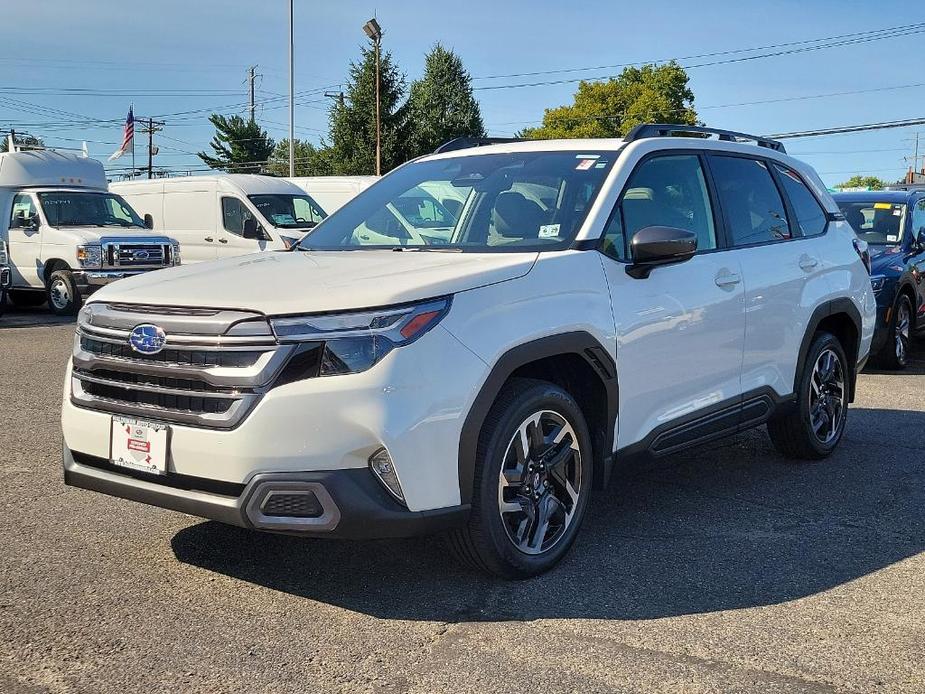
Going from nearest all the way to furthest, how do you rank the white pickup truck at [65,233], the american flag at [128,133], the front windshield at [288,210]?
1. the white pickup truck at [65,233]
2. the front windshield at [288,210]
3. the american flag at [128,133]

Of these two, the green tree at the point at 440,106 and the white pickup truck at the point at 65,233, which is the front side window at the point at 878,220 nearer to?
the white pickup truck at the point at 65,233

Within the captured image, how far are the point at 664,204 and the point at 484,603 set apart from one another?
86.7 inches

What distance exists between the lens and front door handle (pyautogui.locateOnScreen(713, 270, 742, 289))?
5.04 meters

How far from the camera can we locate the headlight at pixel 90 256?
51.1ft

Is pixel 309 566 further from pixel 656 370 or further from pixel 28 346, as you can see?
pixel 28 346

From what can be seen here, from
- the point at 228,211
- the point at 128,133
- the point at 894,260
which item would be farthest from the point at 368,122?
the point at 894,260

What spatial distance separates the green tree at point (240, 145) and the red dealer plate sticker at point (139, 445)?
65143 mm

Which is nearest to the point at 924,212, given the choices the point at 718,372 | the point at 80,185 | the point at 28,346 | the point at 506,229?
the point at 718,372

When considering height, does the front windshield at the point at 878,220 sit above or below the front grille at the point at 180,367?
above

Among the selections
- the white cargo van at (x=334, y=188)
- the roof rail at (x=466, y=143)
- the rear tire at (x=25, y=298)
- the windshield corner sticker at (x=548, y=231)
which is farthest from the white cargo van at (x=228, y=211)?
the windshield corner sticker at (x=548, y=231)

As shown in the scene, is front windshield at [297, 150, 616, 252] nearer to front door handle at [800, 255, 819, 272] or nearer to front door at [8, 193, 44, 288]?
front door handle at [800, 255, 819, 272]

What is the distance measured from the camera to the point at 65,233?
16.0 meters

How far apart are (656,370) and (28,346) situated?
9.59 metres

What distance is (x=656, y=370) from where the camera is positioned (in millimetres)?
4613
